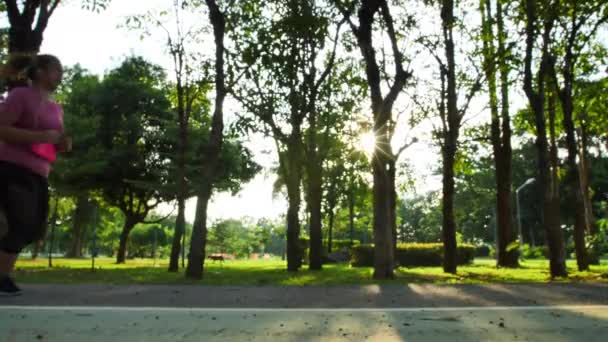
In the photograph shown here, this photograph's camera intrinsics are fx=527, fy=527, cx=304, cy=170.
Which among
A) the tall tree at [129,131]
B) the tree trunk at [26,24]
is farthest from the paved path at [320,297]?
the tall tree at [129,131]

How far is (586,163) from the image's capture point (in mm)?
31828

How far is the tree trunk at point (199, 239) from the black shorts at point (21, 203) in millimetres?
9722

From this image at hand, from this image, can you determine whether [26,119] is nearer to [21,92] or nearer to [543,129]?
[21,92]

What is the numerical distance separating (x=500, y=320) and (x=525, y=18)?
41.8ft

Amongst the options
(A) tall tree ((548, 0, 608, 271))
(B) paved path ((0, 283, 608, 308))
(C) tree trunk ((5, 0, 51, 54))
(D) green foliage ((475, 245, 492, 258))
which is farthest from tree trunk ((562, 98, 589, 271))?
(D) green foliage ((475, 245, 492, 258))

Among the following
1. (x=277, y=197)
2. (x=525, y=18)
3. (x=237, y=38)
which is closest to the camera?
(x=525, y=18)

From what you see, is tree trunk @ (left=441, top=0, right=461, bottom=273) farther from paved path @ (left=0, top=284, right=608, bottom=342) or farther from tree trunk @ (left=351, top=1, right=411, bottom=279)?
paved path @ (left=0, top=284, right=608, bottom=342)

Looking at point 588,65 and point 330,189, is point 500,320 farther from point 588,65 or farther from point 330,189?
point 330,189

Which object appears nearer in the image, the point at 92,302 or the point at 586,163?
the point at 92,302

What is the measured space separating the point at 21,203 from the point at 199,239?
406 inches

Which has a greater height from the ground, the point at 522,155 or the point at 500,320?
the point at 522,155

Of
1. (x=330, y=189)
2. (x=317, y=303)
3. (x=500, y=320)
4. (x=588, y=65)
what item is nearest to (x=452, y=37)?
(x=588, y=65)

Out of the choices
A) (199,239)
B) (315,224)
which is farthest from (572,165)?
(199,239)

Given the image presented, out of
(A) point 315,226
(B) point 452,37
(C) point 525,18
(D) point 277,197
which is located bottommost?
(A) point 315,226
